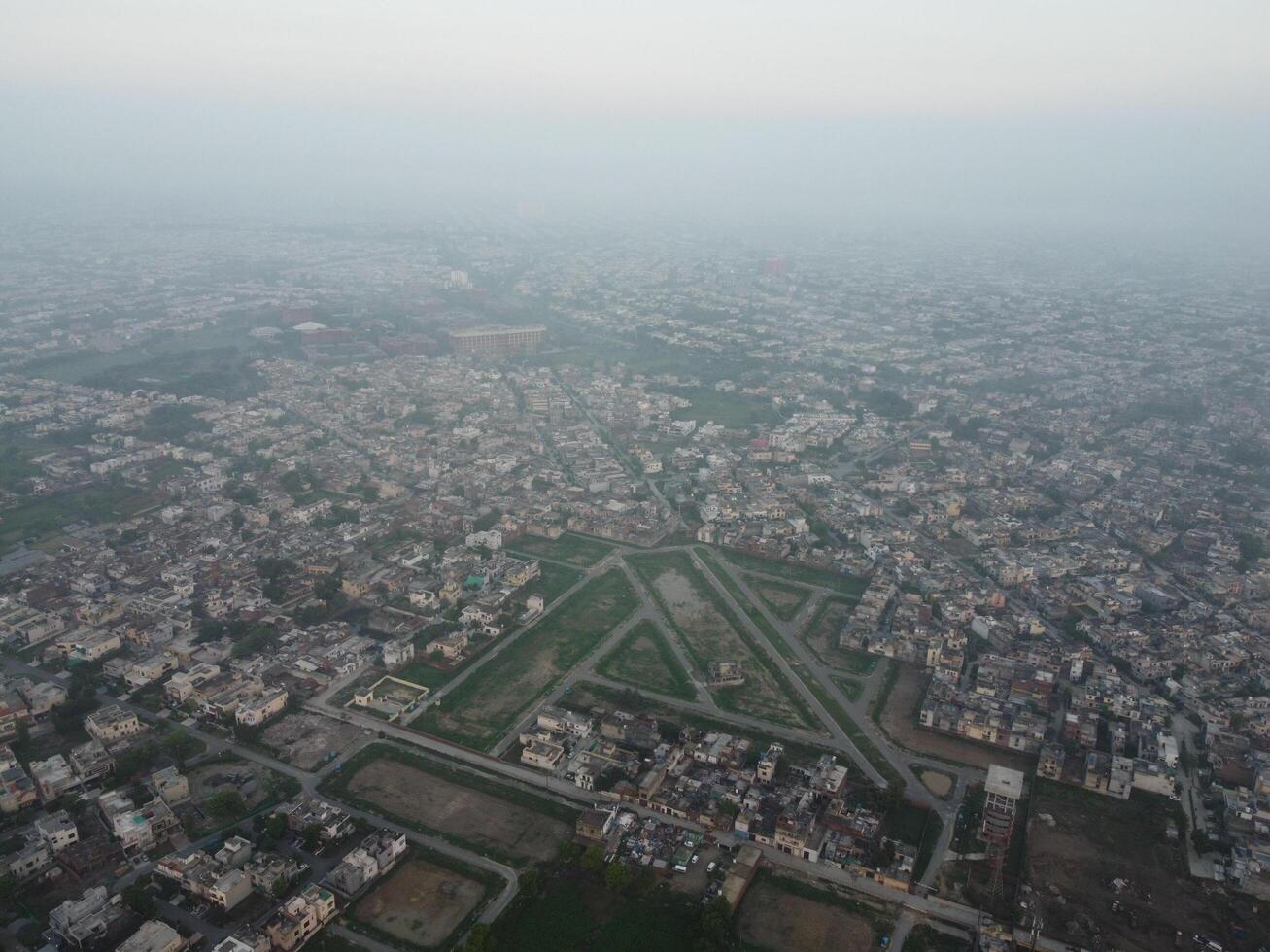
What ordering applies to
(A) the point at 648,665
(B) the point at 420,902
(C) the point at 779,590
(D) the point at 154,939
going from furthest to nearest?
(C) the point at 779,590
(A) the point at 648,665
(B) the point at 420,902
(D) the point at 154,939

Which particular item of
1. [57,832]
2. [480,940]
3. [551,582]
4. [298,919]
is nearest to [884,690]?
[551,582]

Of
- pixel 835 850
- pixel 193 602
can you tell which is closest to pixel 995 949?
pixel 835 850

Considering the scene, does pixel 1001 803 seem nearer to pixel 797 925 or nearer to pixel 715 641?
pixel 797 925

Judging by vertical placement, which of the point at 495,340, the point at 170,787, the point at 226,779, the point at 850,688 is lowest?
the point at 850,688

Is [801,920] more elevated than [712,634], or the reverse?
[801,920]

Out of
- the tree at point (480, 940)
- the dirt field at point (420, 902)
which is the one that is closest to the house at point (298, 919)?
the dirt field at point (420, 902)

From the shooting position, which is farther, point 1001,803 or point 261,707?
point 261,707

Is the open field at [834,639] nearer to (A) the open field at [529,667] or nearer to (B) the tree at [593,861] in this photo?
(A) the open field at [529,667]

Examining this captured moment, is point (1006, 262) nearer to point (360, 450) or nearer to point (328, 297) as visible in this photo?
point (328, 297)
